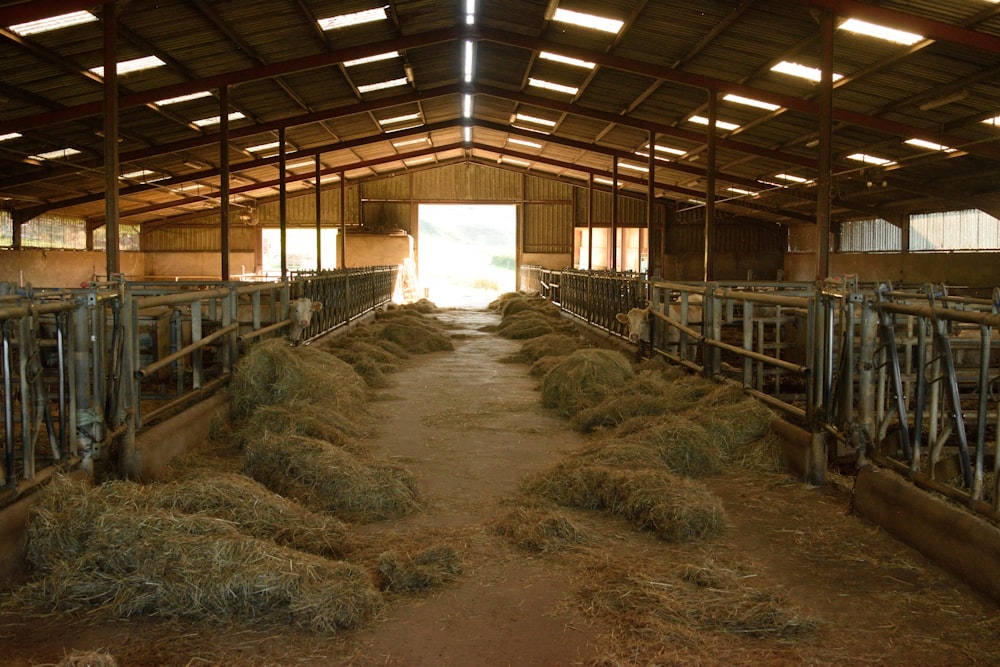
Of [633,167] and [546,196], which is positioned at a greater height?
[633,167]

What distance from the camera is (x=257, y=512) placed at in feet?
13.8

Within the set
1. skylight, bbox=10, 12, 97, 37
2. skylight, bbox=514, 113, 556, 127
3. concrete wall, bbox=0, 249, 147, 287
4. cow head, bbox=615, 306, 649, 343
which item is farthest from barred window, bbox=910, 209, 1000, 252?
concrete wall, bbox=0, 249, 147, 287

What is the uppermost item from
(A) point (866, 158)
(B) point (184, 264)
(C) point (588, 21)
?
(C) point (588, 21)

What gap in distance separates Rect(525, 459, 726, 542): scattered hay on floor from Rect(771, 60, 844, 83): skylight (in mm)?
10104

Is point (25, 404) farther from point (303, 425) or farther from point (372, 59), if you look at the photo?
point (372, 59)

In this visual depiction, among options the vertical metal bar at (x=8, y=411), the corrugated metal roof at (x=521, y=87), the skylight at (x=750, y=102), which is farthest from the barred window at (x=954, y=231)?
the vertical metal bar at (x=8, y=411)

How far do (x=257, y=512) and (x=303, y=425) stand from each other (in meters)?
2.11

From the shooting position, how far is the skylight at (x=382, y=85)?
18172 mm

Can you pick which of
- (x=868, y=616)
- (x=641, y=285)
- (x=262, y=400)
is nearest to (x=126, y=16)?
(x=262, y=400)

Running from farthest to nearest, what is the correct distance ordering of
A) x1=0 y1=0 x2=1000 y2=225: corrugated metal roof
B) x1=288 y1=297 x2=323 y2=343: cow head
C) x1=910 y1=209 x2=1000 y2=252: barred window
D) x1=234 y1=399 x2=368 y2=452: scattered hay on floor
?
x1=910 y1=209 x2=1000 y2=252: barred window
x1=0 y1=0 x2=1000 y2=225: corrugated metal roof
x1=288 y1=297 x2=323 y2=343: cow head
x1=234 y1=399 x2=368 y2=452: scattered hay on floor

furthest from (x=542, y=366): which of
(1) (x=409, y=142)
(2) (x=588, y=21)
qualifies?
(1) (x=409, y=142)

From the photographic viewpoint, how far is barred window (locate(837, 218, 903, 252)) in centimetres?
2378

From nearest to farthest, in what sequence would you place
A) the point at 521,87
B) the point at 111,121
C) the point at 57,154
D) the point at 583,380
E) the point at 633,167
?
the point at 583,380
the point at 111,121
the point at 57,154
the point at 521,87
the point at 633,167

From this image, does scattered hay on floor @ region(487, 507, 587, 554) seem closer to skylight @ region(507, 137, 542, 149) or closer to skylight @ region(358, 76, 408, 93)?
skylight @ region(358, 76, 408, 93)
